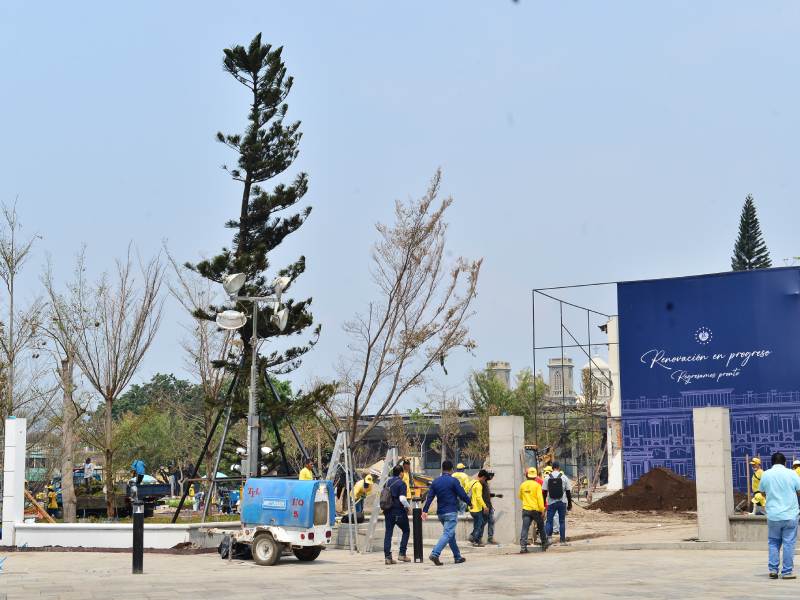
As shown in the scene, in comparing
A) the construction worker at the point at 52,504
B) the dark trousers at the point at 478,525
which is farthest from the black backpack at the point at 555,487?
the construction worker at the point at 52,504

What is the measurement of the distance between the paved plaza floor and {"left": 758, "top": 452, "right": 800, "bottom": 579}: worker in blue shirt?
269 mm

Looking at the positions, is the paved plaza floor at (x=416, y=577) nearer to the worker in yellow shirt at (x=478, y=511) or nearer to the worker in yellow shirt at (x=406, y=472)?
the worker in yellow shirt at (x=478, y=511)

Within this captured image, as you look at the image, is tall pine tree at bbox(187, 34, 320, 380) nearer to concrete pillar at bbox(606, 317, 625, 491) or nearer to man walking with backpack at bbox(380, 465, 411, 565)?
man walking with backpack at bbox(380, 465, 411, 565)

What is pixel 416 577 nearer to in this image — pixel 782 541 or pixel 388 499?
pixel 388 499

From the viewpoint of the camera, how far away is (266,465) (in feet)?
102

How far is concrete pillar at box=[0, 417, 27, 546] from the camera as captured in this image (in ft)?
73.2

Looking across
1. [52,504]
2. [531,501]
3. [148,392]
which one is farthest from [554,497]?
[148,392]

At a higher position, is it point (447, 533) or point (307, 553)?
point (447, 533)

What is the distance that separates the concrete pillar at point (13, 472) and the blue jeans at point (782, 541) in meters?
14.9

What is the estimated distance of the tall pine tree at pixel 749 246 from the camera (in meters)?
56.0

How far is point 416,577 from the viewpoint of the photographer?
49.5ft

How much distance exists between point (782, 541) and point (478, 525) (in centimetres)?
744

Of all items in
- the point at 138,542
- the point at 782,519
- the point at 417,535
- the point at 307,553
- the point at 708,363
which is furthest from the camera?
the point at 708,363

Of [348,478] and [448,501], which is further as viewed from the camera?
[348,478]
